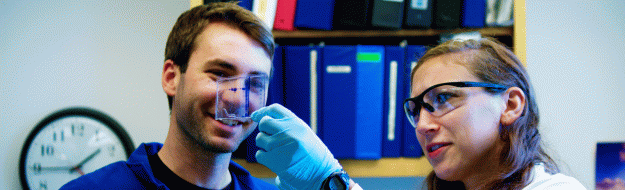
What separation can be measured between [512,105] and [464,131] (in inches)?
6.0

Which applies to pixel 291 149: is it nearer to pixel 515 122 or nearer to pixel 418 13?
pixel 515 122

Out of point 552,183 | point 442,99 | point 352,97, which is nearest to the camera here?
point 552,183

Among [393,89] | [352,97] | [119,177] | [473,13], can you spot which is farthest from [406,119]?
[119,177]

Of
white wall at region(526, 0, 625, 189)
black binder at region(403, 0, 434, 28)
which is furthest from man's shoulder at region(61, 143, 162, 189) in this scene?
white wall at region(526, 0, 625, 189)

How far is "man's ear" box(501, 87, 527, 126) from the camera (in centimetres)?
88

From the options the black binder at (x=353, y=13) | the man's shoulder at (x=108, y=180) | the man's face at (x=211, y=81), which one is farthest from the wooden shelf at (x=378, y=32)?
the man's shoulder at (x=108, y=180)

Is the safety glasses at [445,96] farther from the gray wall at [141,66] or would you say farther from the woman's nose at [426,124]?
the gray wall at [141,66]

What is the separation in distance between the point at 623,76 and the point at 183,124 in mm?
2134

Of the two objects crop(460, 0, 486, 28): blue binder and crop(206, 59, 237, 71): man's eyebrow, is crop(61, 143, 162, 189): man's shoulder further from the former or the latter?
crop(460, 0, 486, 28): blue binder

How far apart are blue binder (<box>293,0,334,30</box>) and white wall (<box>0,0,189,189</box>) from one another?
2.58 ft

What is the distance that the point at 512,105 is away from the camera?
898 millimetres

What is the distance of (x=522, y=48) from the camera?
1.39 m

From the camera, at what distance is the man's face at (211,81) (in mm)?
975

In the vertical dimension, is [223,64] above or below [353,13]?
below
